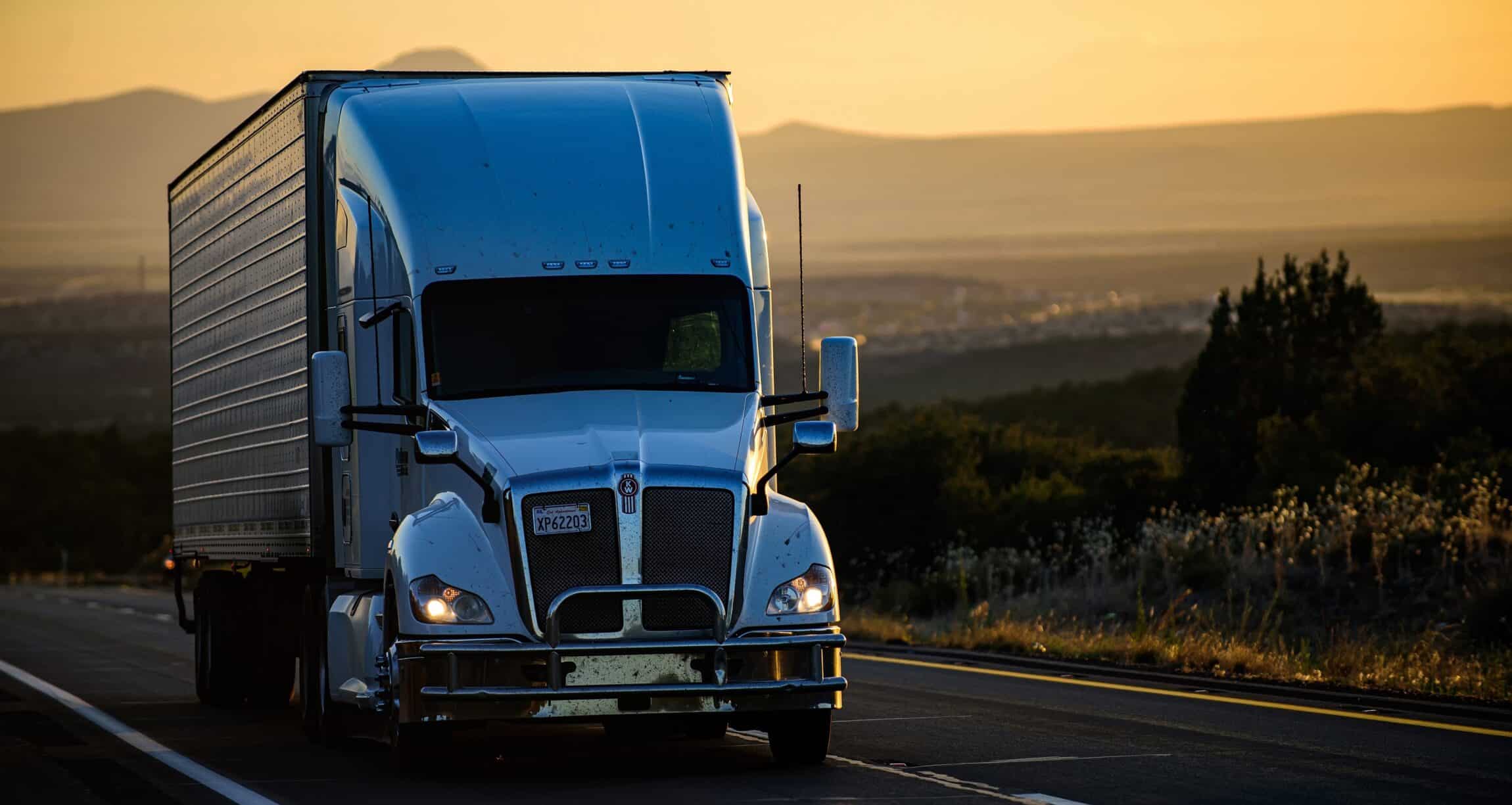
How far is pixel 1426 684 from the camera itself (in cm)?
1681

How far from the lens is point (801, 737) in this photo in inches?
492

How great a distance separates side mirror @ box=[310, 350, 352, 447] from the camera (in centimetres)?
1262

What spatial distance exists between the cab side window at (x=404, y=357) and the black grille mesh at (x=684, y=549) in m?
1.94

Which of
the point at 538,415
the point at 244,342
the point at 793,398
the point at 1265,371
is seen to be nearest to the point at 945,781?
the point at 793,398

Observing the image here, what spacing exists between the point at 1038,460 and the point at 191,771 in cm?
4402

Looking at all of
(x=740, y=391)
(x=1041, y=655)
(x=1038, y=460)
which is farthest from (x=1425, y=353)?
(x=740, y=391)

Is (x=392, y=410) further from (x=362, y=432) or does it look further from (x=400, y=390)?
(x=362, y=432)

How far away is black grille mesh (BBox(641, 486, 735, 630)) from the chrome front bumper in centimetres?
7

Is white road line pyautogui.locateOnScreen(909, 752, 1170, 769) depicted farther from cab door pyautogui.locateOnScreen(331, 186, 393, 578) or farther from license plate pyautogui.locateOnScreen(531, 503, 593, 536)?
cab door pyautogui.locateOnScreen(331, 186, 393, 578)

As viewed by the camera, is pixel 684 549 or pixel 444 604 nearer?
pixel 444 604

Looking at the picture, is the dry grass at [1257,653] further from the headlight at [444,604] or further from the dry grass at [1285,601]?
the headlight at [444,604]

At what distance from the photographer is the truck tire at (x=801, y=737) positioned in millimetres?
12352

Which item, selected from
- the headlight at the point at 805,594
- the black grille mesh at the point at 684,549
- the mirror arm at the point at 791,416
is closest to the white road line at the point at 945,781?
the headlight at the point at 805,594

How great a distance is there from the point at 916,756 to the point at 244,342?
6.88 metres
